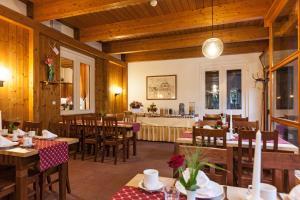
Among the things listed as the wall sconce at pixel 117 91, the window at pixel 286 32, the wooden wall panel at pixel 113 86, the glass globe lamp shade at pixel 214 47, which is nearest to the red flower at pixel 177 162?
the window at pixel 286 32

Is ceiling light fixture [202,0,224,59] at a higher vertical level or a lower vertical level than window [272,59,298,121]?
higher

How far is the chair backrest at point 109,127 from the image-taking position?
412 cm

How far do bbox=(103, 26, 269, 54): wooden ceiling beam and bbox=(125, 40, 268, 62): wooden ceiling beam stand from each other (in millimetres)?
986

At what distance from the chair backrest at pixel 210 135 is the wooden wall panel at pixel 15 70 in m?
3.34

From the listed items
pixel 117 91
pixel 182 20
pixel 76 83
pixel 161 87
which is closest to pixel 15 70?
pixel 76 83

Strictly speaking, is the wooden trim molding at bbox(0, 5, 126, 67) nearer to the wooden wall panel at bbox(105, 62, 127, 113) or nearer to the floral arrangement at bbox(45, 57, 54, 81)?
the floral arrangement at bbox(45, 57, 54, 81)

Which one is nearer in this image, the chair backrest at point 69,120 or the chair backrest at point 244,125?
the chair backrest at point 244,125

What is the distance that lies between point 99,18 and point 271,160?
4.68 m

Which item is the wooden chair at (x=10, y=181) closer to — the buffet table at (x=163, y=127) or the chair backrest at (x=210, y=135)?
the chair backrest at (x=210, y=135)

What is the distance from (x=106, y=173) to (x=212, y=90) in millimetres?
4707

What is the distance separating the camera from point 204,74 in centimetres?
688

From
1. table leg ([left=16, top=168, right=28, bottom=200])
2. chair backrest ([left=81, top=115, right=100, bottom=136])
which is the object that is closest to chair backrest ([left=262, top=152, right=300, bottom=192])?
table leg ([left=16, top=168, right=28, bottom=200])

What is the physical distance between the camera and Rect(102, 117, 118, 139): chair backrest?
4.12 metres

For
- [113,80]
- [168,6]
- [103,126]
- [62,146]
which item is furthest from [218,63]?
[62,146]
